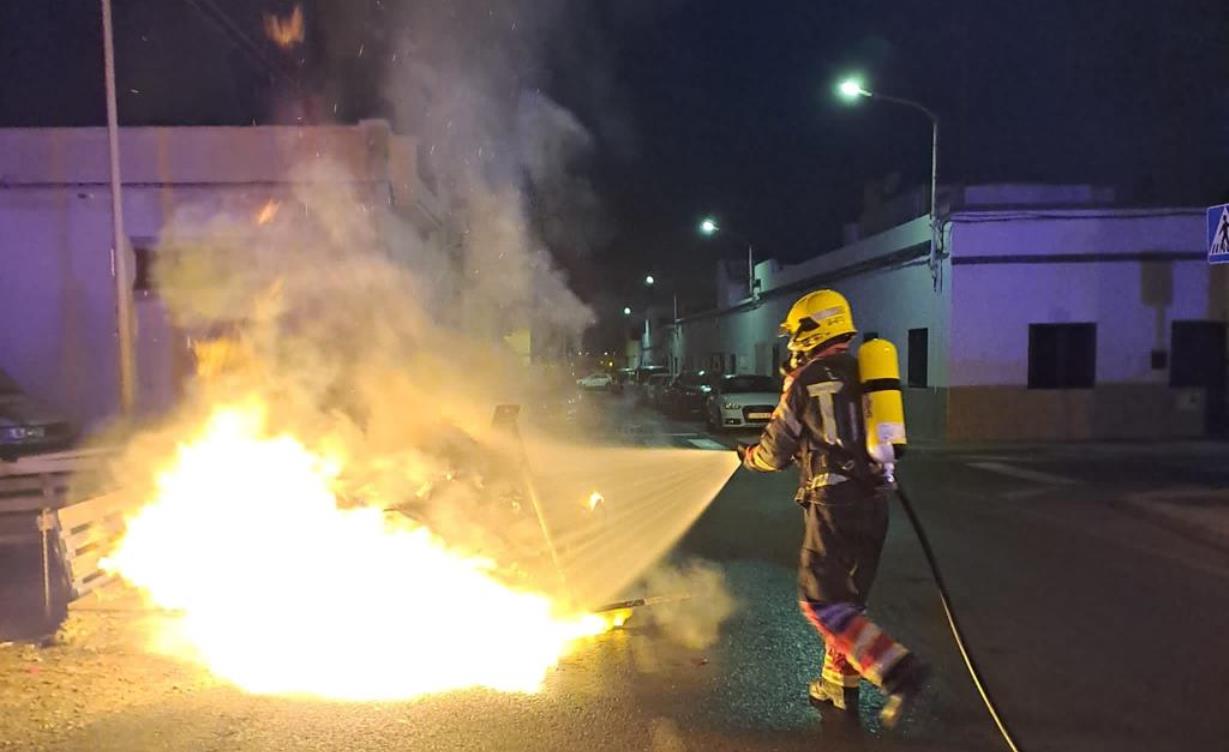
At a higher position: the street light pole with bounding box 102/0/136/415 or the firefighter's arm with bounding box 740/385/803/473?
the street light pole with bounding box 102/0/136/415

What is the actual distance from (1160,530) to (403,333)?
7225mm

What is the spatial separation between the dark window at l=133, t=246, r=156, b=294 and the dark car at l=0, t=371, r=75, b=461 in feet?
9.90

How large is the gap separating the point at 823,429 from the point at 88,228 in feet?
53.6

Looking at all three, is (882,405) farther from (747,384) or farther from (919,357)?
(747,384)

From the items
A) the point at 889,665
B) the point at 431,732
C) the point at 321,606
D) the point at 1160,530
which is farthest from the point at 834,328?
the point at 1160,530

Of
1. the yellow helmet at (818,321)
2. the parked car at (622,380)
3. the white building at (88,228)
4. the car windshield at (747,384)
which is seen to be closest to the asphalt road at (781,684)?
the yellow helmet at (818,321)

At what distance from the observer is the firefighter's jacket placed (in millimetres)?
3918

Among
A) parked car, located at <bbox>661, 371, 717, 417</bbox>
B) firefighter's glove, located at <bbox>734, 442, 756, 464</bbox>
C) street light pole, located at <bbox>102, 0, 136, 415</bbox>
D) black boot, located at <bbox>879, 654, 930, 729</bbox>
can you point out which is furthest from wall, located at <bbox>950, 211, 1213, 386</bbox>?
street light pole, located at <bbox>102, 0, 136, 415</bbox>

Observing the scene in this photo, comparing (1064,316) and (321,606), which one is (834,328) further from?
(1064,316)

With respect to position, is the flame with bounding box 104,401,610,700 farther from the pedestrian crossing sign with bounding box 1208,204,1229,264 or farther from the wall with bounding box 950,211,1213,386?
the wall with bounding box 950,211,1213,386

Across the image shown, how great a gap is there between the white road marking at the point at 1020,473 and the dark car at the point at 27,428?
13.5m

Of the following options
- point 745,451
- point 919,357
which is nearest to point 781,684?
point 745,451

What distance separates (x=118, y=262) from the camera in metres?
13.1

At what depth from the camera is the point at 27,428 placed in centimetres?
Answer: 1280
